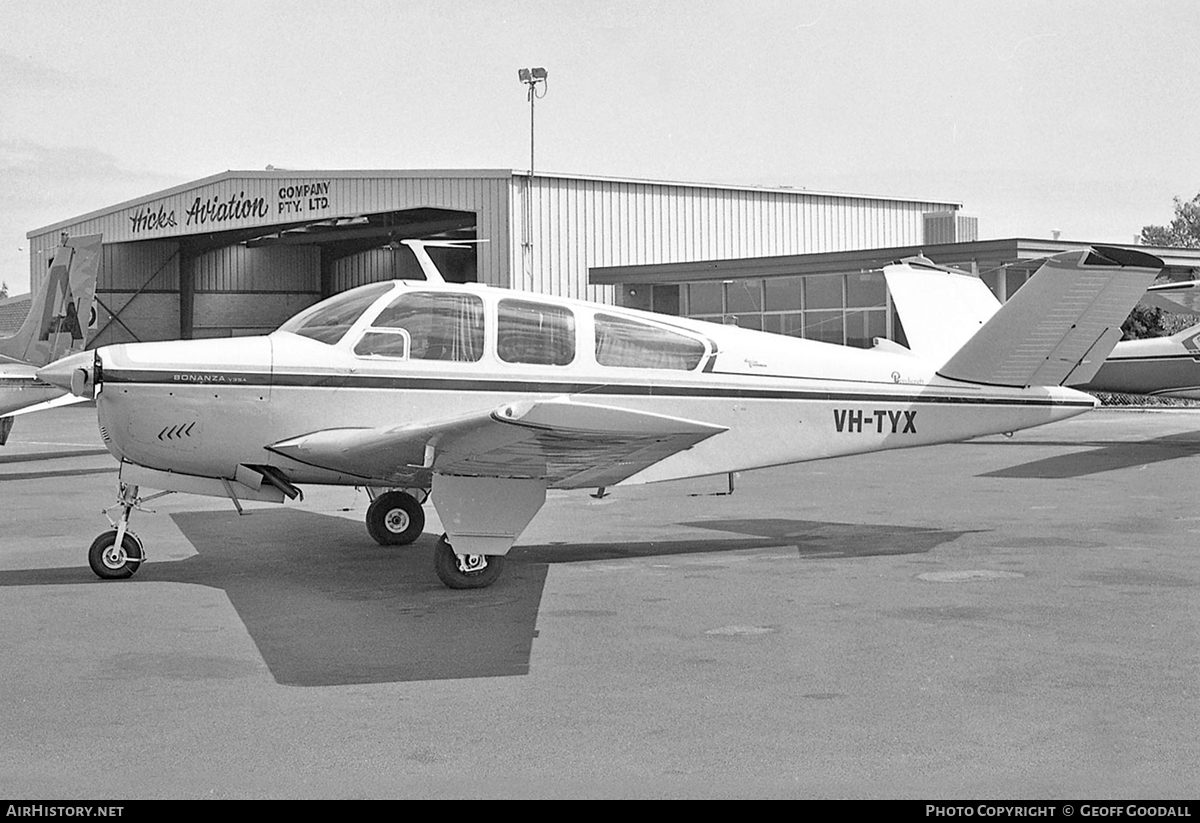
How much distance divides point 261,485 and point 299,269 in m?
42.9

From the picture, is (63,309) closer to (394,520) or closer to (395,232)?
(394,520)

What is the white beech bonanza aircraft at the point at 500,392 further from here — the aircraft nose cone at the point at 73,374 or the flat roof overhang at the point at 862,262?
the flat roof overhang at the point at 862,262

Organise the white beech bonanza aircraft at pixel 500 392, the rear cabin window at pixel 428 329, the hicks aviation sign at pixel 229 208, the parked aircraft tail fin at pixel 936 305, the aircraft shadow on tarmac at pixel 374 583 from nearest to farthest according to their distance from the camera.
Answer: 1. the aircraft shadow on tarmac at pixel 374 583
2. the white beech bonanza aircraft at pixel 500 392
3. the rear cabin window at pixel 428 329
4. the parked aircraft tail fin at pixel 936 305
5. the hicks aviation sign at pixel 229 208

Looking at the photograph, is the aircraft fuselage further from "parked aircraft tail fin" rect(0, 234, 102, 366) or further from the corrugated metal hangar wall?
the corrugated metal hangar wall

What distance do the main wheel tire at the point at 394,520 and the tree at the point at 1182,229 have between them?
9049 centimetres

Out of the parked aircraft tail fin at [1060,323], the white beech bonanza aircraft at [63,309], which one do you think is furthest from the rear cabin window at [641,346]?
the white beech bonanza aircraft at [63,309]

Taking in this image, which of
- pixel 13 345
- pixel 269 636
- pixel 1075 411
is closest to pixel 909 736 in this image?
pixel 269 636

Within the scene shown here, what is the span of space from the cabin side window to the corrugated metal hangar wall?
970 inches

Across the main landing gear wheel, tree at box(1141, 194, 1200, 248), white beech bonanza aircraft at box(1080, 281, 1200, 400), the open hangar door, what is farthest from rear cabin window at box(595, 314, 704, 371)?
tree at box(1141, 194, 1200, 248)

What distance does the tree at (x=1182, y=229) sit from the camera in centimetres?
9106

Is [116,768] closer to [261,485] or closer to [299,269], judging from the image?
[261,485]

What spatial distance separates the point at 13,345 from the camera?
2041 cm

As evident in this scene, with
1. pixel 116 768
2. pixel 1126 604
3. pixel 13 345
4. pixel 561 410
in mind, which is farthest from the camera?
pixel 13 345

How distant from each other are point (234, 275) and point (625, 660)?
4544cm
